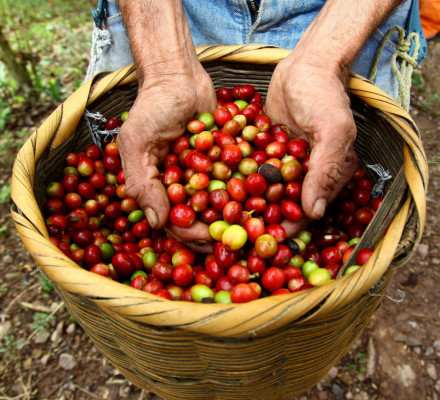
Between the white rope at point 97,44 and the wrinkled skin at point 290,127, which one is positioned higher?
the white rope at point 97,44

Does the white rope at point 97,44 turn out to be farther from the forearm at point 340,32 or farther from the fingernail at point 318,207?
the fingernail at point 318,207

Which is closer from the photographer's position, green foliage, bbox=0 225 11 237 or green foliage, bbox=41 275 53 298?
green foliage, bbox=41 275 53 298

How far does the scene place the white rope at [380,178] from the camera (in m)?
2.73

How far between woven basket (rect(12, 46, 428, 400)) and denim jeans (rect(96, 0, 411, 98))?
1.06m

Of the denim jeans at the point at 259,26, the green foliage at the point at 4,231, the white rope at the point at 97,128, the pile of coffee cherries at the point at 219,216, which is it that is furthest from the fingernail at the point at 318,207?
the green foliage at the point at 4,231

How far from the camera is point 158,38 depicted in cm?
296

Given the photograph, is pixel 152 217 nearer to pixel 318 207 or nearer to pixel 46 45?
pixel 318 207

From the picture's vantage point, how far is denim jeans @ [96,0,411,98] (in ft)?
11.4

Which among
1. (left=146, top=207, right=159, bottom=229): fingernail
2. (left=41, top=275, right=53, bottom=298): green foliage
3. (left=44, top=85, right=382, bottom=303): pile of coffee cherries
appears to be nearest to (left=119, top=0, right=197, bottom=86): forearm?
(left=44, top=85, right=382, bottom=303): pile of coffee cherries

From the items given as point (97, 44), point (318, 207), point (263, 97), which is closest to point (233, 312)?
point (318, 207)

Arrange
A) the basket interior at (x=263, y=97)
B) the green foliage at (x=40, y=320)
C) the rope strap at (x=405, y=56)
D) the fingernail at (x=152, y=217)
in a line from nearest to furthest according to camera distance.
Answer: the fingernail at (x=152, y=217)
the basket interior at (x=263, y=97)
the rope strap at (x=405, y=56)
the green foliage at (x=40, y=320)

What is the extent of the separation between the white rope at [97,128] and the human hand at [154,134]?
43 centimetres

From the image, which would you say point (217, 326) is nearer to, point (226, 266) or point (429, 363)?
point (226, 266)

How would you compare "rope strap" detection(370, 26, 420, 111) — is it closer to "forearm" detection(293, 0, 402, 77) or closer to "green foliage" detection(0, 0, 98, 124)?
"forearm" detection(293, 0, 402, 77)
